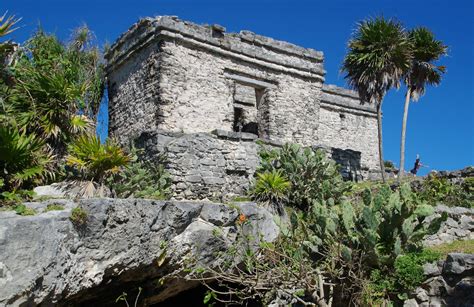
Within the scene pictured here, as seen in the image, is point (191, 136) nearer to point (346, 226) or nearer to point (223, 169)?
point (223, 169)

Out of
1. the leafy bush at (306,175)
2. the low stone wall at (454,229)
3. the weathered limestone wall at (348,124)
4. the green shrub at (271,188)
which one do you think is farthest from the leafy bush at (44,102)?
the weathered limestone wall at (348,124)

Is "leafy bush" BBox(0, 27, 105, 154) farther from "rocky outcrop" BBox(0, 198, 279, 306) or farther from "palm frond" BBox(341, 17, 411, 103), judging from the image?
"palm frond" BBox(341, 17, 411, 103)

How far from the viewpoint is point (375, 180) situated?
45.5ft

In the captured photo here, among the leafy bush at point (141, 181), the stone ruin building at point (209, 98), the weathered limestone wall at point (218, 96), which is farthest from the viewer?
the weathered limestone wall at point (218, 96)

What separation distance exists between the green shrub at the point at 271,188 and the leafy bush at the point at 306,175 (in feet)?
0.65

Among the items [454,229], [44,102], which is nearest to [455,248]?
[454,229]

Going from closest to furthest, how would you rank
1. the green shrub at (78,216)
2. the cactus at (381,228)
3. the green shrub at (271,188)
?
the green shrub at (78,216) → the cactus at (381,228) → the green shrub at (271,188)

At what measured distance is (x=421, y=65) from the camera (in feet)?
45.8

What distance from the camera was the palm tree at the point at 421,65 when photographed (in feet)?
45.5

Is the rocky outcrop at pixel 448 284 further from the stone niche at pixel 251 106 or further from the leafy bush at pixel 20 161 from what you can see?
the stone niche at pixel 251 106

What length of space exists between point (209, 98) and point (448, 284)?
22.0 ft

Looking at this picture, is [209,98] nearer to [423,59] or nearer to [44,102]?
[44,102]

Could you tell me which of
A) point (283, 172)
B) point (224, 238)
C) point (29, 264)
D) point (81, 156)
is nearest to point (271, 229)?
point (224, 238)

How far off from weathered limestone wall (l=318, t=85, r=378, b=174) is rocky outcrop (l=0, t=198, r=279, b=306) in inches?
339
